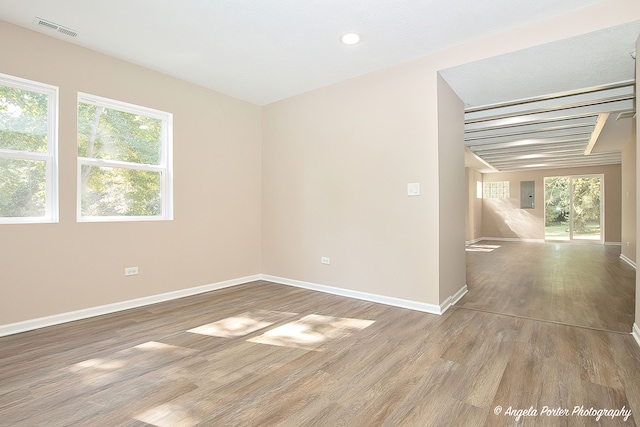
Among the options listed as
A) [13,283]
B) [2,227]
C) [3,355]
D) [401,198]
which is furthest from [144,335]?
[401,198]

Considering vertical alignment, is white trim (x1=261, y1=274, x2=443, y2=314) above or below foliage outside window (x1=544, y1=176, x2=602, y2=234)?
below

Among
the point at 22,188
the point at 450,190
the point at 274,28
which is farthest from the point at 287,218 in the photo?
the point at 22,188

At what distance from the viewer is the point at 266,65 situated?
3.57m

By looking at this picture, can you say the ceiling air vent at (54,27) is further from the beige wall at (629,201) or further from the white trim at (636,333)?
the beige wall at (629,201)

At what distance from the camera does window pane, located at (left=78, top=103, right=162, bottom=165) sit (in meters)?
3.28

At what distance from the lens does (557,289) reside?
4309 mm

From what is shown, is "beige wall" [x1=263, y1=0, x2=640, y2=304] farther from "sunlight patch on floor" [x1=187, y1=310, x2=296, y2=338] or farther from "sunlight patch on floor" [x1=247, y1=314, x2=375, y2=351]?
"sunlight patch on floor" [x1=187, y1=310, x2=296, y2=338]

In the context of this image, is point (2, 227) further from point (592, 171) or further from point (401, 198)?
point (592, 171)

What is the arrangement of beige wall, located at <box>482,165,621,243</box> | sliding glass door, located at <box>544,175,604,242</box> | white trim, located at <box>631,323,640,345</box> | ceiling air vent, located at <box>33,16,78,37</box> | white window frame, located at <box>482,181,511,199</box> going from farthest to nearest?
white window frame, located at <box>482,181,511,199</box>
sliding glass door, located at <box>544,175,604,242</box>
beige wall, located at <box>482,165,621,243</box>
ceiling air vent, located at <box>33,16,78,37</box>
white trim, located at <box>631,323,640,345</box>

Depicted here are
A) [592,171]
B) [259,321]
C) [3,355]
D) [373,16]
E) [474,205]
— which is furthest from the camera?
[474,205]

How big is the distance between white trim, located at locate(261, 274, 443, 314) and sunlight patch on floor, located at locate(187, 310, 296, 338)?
0.93 metres

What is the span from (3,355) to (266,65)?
3403mm

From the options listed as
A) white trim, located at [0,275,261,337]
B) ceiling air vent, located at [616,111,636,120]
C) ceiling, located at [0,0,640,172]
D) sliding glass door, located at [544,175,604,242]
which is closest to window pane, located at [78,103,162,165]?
ceiling, located at [0,0,640,172]

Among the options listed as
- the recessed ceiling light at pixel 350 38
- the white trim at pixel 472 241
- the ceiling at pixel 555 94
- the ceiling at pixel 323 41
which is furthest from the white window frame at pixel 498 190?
the recessed ceiling light at pixel 350 38
